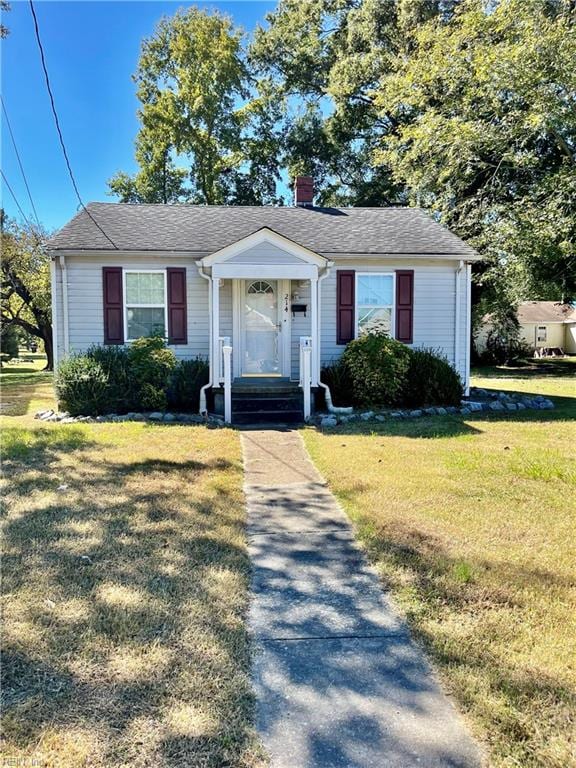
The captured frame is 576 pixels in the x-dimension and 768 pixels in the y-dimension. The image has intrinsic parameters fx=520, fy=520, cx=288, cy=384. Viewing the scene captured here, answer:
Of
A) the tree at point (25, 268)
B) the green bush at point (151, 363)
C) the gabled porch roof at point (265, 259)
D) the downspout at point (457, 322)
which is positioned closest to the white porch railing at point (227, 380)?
the green bush at point (151, 363)

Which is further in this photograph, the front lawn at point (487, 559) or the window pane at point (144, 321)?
the window pane at point (144, 321)

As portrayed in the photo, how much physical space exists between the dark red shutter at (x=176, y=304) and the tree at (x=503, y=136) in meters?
9.88

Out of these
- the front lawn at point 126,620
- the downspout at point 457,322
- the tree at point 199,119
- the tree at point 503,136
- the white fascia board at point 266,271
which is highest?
the tree at point 199,119

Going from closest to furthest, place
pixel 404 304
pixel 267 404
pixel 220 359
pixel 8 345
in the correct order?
pixel 267 404 → pixel 220 359 → pixel 404 304 → pixel 8 345

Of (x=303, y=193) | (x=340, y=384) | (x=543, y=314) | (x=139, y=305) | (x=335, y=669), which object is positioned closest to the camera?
(x=335, y=669)

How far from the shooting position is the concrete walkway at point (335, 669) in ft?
6.46

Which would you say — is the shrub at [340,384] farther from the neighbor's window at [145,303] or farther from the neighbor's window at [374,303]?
the neighbor's window at [145,303]

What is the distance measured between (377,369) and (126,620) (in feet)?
25.0

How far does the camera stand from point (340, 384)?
10.2 metres

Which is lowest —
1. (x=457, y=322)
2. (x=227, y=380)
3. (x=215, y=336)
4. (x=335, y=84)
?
(x=227, y=380)

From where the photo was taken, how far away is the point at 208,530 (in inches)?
164

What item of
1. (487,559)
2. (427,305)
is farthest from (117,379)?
(487,559)

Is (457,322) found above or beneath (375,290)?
beneath

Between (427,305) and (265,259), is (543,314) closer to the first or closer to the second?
(427,305)
